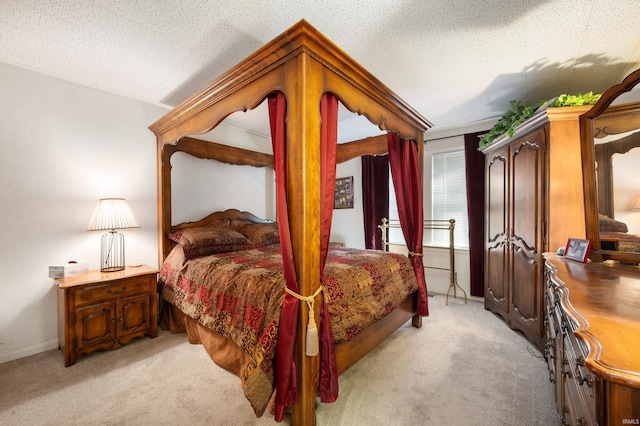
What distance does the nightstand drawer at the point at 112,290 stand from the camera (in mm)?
2247

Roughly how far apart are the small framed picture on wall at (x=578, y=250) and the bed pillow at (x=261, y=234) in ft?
9.82

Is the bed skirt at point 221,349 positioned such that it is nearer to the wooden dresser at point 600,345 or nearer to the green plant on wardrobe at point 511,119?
the wooden dresser at point 600,345

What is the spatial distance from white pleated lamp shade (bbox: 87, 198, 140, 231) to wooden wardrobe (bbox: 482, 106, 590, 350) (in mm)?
3976

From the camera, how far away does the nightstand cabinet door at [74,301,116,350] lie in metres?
2.23

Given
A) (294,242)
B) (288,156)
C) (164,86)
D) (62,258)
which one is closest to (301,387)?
(294,242)

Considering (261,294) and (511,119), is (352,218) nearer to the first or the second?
(511,119)

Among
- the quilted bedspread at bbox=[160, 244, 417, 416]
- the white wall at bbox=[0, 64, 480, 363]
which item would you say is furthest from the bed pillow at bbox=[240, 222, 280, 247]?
the white wall at bbox=[0, 64, 480, 363]

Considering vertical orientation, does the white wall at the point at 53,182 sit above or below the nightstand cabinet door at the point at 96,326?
above

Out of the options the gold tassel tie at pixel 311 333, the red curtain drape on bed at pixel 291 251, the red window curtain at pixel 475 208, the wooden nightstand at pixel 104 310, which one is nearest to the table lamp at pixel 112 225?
the wooden nightstand at pixel 104 310

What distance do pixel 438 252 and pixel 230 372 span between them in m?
3.36

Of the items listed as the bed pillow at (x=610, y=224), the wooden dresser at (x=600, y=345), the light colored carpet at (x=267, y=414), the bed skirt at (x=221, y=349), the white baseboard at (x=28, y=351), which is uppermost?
the bed pillow at (x=610, y=224)

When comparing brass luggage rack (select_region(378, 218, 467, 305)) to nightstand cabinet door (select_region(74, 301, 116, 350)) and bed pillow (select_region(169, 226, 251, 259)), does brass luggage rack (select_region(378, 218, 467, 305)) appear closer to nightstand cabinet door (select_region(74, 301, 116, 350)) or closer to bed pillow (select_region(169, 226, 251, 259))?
bed pillow (select_region(169, 226, 251, 259))

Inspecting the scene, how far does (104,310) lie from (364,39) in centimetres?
323

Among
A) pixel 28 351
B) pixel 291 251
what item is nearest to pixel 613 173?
pixel 291 251
